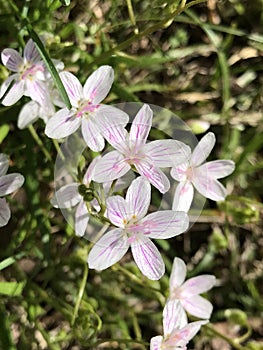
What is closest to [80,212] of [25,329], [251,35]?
[25,329]

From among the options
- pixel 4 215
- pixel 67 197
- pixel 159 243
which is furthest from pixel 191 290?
pixel 4 215

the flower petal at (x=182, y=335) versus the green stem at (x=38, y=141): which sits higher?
the green stem at (x=38, y=141)

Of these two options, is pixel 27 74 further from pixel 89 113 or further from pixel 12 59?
pixel 89 113

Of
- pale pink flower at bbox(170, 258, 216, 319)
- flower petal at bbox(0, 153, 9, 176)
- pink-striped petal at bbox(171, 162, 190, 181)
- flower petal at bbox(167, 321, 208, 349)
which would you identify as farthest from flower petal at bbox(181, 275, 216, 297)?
flower petal at bbox(0, 153, 9, 176)

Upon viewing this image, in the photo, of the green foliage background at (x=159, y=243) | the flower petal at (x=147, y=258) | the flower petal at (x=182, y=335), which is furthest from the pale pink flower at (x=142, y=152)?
the flower petal at (x=182, y=335)

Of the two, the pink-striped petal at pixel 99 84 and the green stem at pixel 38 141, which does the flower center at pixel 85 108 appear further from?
the green stem at pixel 38 141

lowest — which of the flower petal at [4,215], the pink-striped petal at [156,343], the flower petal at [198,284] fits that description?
the flower petal at [198,284]

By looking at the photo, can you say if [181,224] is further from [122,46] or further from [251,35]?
[251,35]
